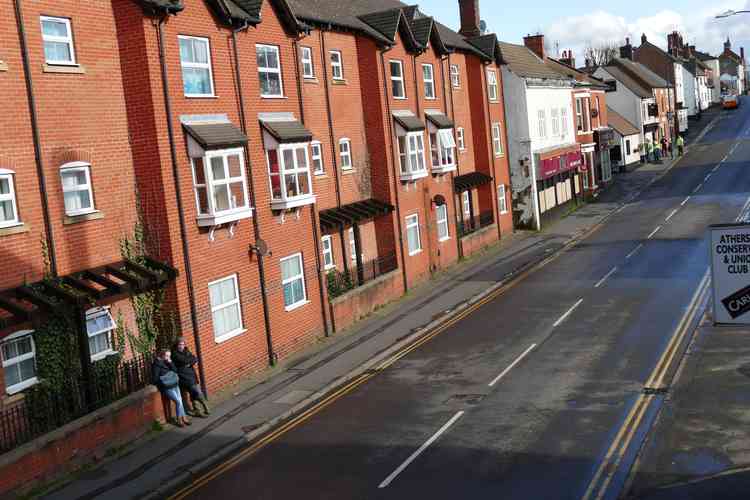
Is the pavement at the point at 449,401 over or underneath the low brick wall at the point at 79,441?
underneath

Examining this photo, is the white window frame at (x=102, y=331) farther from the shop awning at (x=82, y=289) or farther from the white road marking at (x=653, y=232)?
the white road marking at (x=653, y=232)

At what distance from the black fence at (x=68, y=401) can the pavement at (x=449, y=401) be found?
130cm

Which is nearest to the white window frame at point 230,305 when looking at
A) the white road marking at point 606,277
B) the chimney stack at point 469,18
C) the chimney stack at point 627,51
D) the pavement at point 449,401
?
the pavement at point 449,401

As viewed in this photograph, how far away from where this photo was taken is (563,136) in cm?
5462

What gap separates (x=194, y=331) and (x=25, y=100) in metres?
6.64

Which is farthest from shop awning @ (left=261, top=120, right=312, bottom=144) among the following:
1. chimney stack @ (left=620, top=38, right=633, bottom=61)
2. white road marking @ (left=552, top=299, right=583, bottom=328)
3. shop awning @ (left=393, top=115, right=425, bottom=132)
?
chimney stack @ (left=620, top=38, right=633, bottom=61)

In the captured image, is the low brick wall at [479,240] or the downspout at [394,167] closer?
the downspout at [394,167]

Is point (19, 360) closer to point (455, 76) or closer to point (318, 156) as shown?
point (318, 156)

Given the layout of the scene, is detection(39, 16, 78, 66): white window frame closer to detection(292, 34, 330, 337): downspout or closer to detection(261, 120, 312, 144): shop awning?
detection(261, 120, 312, 144): shop awning

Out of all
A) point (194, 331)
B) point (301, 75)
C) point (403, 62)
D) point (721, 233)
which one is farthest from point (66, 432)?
point (403, 62)

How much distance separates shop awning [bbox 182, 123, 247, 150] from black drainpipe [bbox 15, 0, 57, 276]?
417cm

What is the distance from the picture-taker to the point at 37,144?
16.9m

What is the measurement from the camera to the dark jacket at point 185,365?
18.7 m

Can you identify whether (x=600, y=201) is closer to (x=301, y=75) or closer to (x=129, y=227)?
(x=301, y=75)
